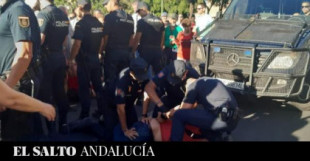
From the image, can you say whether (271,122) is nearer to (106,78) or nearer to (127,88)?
(127,88)

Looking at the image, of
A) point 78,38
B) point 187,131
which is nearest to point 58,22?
point 78,38

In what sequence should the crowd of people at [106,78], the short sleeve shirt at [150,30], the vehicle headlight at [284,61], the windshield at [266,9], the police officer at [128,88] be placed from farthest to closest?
the short sleeve shirt at [150,30] < the windshield at [266,9] < the vehicle headlight at [284,61] < the police officer at [128,88] < the crowd of people at [106,78]

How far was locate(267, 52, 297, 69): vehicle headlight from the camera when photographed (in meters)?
5.45

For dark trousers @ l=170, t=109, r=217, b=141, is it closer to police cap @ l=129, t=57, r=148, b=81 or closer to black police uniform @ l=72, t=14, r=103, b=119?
police cap @ l=129, t=57, r=148, b=81

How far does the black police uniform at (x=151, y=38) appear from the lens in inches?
260

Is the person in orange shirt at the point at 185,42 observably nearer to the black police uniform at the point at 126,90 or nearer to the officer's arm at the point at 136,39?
the officer's arm at the point at 136,39

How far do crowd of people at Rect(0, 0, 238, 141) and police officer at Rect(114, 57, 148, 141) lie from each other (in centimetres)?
1

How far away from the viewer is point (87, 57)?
5.45m

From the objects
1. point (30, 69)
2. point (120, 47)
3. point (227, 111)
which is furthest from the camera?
point (120, 47)

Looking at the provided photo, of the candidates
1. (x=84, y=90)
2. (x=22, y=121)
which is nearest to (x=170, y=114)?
(x=84, y=90)

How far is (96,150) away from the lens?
2943mm

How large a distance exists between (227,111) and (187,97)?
475 mm

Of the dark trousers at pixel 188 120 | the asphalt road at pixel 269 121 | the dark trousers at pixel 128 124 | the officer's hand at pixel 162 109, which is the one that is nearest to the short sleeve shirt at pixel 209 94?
the dark trousers at pixel 188 120

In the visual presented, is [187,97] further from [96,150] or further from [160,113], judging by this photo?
[96,150]
